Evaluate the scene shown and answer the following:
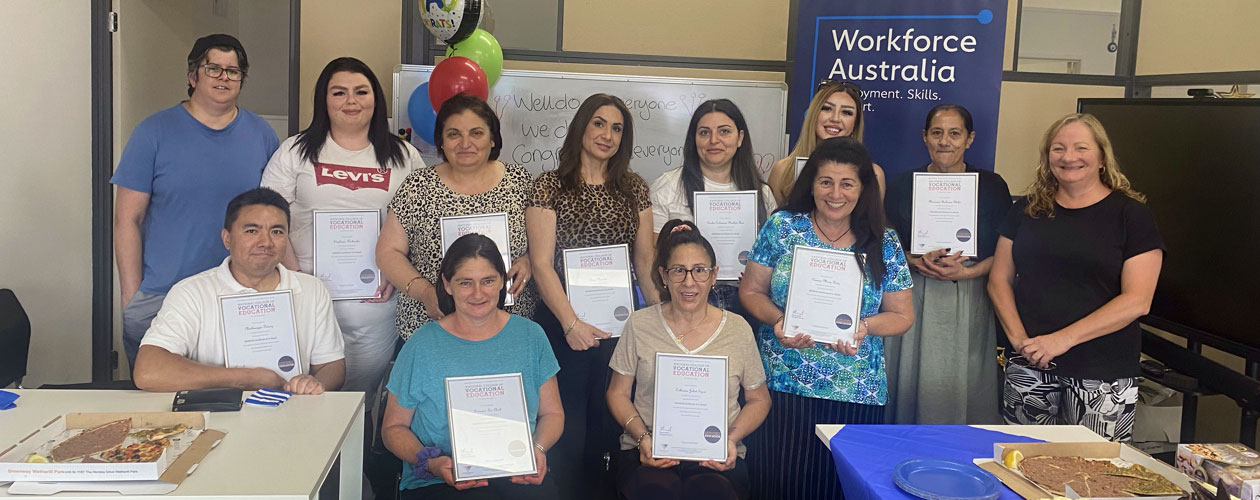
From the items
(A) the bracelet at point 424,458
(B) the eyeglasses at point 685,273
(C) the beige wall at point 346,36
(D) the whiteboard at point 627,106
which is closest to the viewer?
(A) the bracelet at point 424,458

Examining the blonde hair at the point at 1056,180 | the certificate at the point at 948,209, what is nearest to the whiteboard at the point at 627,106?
the certificate at the point at 948,209

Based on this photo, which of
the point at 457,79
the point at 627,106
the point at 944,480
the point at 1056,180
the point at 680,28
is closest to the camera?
the point at 944,480

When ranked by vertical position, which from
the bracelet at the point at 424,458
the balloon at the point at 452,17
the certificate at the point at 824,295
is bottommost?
the bracelet at the point at 424,458

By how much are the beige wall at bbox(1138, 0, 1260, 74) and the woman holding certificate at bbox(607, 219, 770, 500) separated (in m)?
2.77

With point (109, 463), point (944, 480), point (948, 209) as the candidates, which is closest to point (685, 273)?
point (944, 480)

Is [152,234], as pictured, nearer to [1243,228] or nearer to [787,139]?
[787,139]

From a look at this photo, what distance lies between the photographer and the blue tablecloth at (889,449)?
6.77 ft

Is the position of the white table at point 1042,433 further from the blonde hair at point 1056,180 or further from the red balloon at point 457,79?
the red balloon at point 457,79

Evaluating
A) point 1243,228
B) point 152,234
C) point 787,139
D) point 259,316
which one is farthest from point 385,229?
point 1243,228

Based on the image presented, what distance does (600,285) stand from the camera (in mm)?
3016

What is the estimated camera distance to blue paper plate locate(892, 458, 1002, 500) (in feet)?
6.40

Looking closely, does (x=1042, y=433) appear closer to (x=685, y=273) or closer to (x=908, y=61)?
(x=685, y=273)

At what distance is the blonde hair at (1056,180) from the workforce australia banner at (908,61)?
1033mm

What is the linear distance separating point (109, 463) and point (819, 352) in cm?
189
